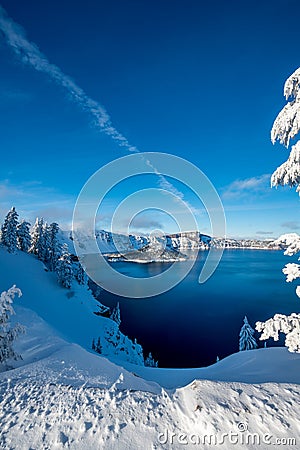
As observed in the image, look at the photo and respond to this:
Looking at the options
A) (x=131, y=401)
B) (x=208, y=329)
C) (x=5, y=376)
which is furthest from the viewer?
(x=208, y=329)

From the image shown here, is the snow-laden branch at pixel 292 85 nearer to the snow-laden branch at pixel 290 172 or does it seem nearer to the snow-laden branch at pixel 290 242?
the snow-laden branch at pixel 290 172

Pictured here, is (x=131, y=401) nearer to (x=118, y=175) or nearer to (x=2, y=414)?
(x=2, y=414)

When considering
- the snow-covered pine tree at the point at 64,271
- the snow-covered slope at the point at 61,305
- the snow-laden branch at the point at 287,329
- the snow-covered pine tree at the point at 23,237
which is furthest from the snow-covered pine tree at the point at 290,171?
the snow-covered pine tree at the point at 23,237

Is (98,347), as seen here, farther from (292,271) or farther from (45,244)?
(292,271)

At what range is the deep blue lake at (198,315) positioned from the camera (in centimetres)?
3122

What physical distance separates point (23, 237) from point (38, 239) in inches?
105

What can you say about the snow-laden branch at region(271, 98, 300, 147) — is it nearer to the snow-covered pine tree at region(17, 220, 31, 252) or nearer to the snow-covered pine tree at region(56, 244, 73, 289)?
the snow-covered pine tree at region(56, 244, 73, 289)

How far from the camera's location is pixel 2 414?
16.0 ft

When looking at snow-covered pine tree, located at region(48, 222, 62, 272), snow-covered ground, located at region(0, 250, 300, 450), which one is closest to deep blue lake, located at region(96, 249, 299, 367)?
snow-covered pine tree, located at region(48, 222, 62, 272)

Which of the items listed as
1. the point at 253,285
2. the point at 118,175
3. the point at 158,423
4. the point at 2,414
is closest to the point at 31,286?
the point at 118,175

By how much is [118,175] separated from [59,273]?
23.2 meters

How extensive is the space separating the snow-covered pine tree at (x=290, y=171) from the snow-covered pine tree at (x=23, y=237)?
4281 centimetres

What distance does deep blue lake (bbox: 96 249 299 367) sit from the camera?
31.2 meters

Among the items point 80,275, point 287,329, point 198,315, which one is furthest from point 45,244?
point 287,329
